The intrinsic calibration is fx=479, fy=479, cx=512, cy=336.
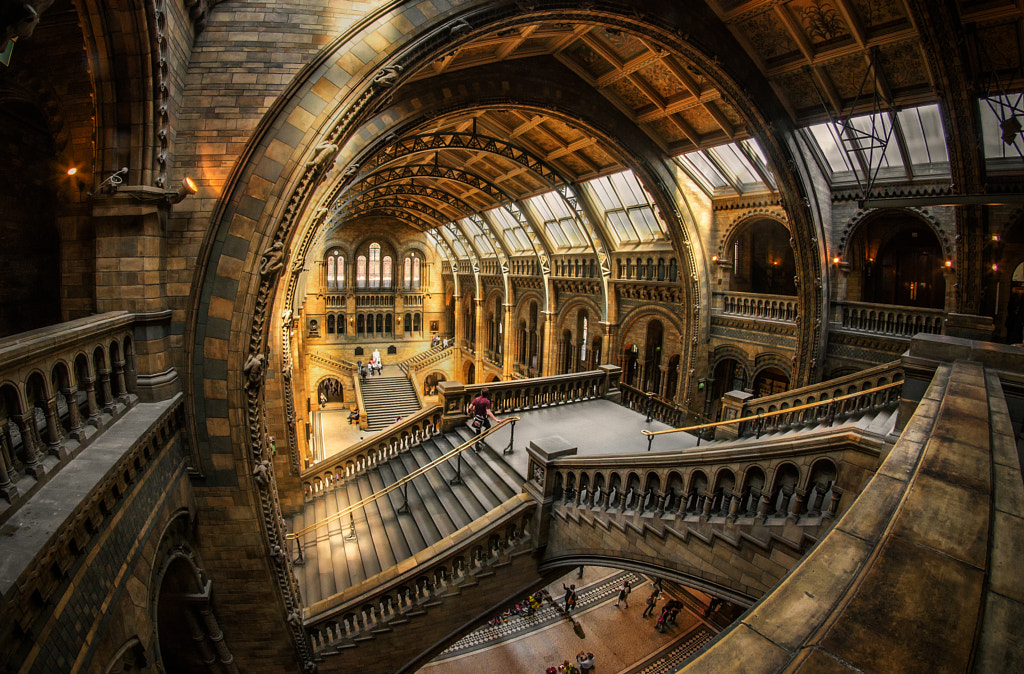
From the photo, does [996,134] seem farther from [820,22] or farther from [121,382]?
[121,382]

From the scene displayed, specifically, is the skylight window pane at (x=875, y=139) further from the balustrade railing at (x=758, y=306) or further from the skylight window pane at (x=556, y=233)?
the skylight window pane at (x=556, y=233)

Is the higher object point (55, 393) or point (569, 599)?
point (55, 393)

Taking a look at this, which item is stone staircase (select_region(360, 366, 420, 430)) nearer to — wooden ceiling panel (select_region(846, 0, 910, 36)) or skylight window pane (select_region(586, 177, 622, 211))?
skylight window pane (select_region(586, 177, 622, 211))

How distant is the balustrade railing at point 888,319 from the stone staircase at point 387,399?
21.3 meters

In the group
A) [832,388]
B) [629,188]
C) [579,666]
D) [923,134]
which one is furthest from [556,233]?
[579,666]

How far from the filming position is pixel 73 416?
3.51 meters

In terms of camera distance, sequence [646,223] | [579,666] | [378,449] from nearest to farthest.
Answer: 1. [579,666]
2. [378,449]
3. [646,223]

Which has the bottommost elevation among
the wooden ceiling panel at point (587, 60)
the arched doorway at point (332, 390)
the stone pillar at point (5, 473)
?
the arched doorway at point (332, 390)

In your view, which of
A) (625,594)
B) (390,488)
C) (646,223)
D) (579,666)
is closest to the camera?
(390,488)

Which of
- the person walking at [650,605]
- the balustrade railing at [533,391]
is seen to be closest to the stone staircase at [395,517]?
the balustrade railing at [533,391]

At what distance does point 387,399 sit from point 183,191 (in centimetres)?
2670

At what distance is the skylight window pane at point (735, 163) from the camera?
568 inches

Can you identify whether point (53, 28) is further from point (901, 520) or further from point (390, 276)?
point (390, 276)

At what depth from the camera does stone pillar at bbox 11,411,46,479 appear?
9.54ft
